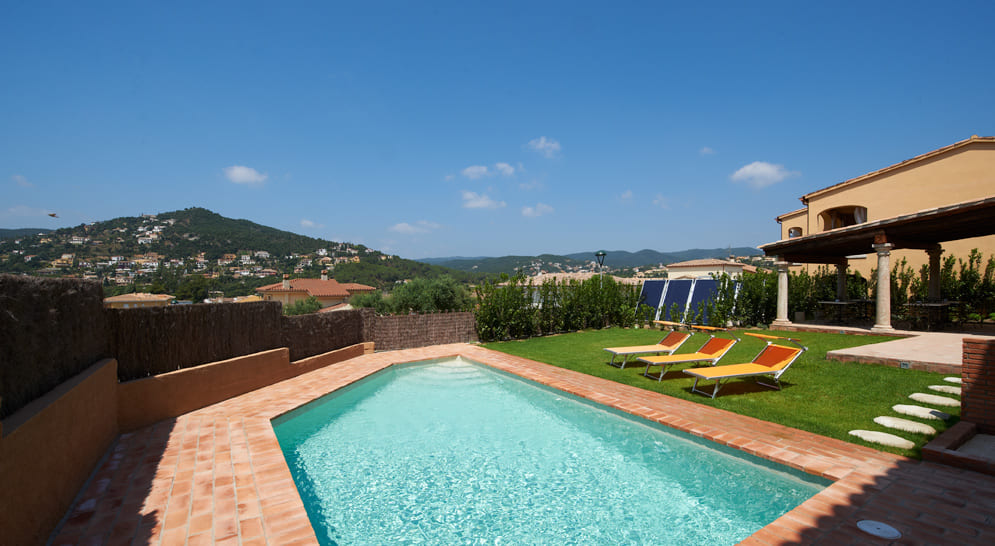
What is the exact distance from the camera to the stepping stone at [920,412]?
203 inches

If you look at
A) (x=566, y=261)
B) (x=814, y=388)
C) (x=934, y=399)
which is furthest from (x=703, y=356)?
(x=566, y=261)

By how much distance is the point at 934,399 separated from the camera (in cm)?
577

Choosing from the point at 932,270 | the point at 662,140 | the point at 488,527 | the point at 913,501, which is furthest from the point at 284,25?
the point at 932,270

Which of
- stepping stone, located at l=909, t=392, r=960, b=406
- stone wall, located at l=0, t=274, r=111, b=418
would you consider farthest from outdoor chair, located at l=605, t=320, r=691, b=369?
stone wall, located at l=0, t=274, r=111, b=418

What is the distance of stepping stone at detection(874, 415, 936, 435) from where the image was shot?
477 centimetres

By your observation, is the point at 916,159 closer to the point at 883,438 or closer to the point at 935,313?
the point at 935,313

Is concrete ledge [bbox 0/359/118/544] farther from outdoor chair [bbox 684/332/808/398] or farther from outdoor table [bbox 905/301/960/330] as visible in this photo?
outdoor table [bbox 905/301/960/330]

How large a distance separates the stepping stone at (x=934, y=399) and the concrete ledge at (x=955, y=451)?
1353mm

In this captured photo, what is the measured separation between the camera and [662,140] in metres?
20.9

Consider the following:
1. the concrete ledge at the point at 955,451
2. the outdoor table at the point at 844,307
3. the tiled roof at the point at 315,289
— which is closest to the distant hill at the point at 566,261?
the tiled roof at the point at 315,289

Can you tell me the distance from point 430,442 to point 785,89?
62.8 feet

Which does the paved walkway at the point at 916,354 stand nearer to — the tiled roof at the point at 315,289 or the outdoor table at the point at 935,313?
the outdoor table at the point at 935,313

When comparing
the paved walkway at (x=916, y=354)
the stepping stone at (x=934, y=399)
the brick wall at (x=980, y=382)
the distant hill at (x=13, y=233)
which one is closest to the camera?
the brick wall at (x=980, y=382)

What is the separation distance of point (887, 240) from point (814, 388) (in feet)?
25.6
